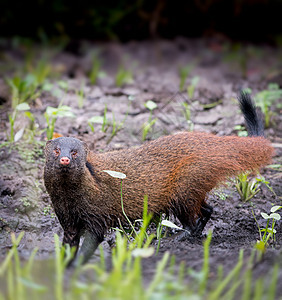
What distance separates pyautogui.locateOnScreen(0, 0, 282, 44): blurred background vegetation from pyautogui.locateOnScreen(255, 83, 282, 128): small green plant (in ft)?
13.0

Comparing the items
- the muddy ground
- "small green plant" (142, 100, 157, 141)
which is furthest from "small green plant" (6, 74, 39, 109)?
"small green plant" (142, 100, 157, 141)

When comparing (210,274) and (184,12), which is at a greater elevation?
(184,12)

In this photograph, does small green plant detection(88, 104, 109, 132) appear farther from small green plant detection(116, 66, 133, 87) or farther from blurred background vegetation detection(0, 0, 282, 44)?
blurred background vegetation detection(0, 0, 282, 44)

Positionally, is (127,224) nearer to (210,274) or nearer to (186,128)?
(210,274)

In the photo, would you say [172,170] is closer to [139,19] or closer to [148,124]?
[148,124]

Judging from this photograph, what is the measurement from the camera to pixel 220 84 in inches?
320

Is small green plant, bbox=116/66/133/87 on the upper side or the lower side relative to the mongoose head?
upper

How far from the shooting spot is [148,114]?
22.4 feet

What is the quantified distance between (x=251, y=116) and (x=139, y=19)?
6.38 meters

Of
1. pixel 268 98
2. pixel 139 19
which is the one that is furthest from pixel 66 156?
pixel 139 19

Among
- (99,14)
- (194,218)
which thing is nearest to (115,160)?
(194,218)

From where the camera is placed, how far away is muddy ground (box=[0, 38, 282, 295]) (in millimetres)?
4617

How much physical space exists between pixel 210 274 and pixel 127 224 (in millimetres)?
1672

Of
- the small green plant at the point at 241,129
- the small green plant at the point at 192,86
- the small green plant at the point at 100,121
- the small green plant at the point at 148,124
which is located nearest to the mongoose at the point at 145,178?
the small green plant at the point at 241,129
